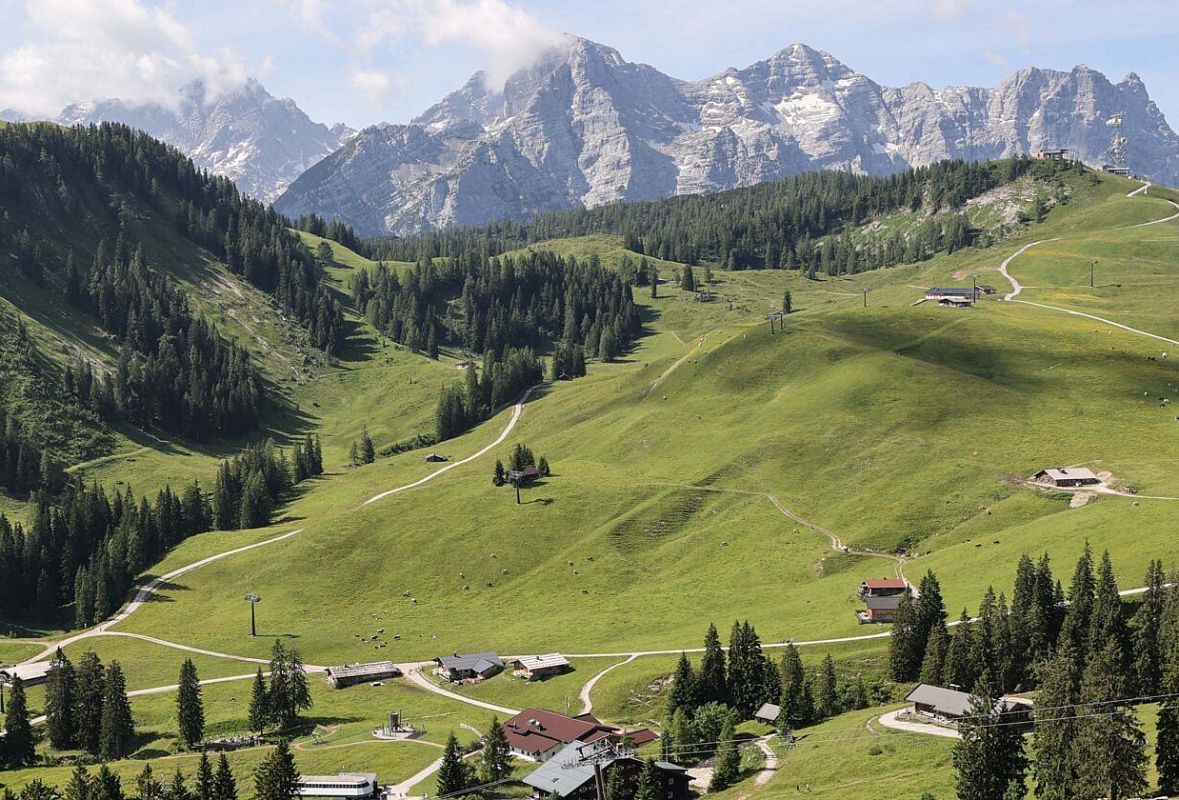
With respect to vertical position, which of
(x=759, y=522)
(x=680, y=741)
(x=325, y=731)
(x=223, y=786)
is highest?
(x=759, y=522)

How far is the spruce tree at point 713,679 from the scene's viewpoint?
345 ft

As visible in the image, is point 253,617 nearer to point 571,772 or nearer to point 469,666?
point 469,666

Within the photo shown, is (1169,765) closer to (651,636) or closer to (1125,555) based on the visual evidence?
(1125,555)

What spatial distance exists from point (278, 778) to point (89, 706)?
49628 mm

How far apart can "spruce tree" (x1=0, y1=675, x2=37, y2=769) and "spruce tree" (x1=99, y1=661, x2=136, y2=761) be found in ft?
23.8

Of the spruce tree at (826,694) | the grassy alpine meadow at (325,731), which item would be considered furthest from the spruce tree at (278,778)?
the spruce tree at (826,694)

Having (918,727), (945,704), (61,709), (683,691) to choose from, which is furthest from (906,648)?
(61,709)

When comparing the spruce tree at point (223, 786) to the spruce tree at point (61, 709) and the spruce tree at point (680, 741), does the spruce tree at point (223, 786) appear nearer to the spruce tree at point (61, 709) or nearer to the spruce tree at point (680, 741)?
the spruce tree at point (680, 741)

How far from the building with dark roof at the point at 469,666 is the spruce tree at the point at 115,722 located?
34.8m

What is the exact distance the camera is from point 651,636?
12950 centimetres

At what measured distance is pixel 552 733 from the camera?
98.3 m

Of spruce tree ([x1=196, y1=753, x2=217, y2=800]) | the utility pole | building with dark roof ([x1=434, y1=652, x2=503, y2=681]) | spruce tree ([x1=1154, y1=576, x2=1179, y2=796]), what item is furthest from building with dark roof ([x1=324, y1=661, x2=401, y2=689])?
spruce tree ([x1=1154, y1=576, x2=1179, y2=796])

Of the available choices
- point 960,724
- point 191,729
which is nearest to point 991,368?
point 960,724

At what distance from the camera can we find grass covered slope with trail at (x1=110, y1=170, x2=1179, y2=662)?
13300cm
